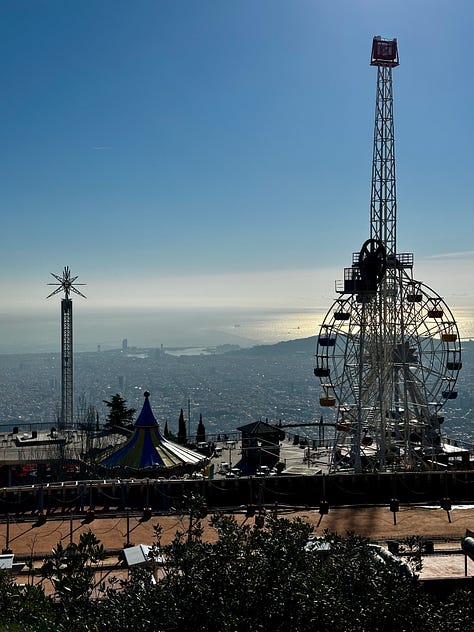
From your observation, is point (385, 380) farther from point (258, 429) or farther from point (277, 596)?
point (277, 596)

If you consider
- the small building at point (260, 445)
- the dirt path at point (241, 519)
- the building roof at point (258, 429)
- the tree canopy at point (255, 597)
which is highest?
the tree canopy at point (255, 597)

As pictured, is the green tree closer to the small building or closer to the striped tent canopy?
the striped tent canopy

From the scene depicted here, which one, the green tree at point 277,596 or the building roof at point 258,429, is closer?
the green tree at point 277,596

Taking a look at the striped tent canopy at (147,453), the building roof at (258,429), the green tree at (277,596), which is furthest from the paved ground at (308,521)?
the building roof at (258,429)

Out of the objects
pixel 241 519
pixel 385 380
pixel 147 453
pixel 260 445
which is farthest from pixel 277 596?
pixel 260 445

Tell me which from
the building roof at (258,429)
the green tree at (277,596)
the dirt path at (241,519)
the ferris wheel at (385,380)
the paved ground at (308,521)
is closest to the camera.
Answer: the green tree at (277,596)

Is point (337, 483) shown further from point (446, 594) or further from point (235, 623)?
point (235, 623)

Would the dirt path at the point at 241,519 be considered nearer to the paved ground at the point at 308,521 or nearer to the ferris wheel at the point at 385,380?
the paved ground at the point at 308,521

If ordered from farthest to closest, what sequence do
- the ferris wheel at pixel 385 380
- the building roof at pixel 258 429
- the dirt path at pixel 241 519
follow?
the building roof at pixel 258 429 < the ferris wheel at pixel 385 380 < the dirt path at pixel 241 519
